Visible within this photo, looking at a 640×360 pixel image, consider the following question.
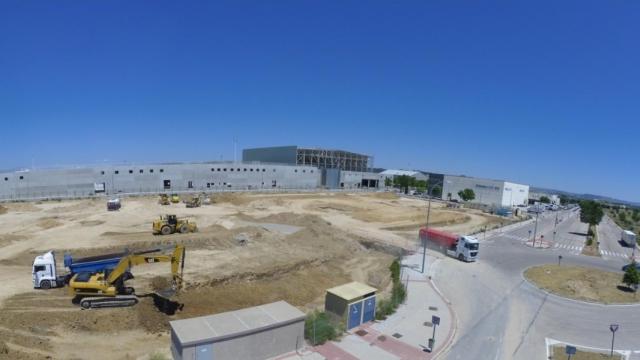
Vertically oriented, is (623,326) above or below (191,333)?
below

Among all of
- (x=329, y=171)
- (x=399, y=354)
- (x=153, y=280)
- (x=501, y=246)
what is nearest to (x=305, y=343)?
(x=399, y=354)

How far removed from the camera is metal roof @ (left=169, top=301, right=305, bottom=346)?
46.8 ft

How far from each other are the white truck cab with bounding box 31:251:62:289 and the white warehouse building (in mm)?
104709

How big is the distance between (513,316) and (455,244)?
1570 cm

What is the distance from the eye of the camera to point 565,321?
2334 centimetres

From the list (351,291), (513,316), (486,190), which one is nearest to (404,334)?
(351,291)

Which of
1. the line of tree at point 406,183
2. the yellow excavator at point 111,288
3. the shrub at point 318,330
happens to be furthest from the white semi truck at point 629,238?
the yellow excavator at point 111,288

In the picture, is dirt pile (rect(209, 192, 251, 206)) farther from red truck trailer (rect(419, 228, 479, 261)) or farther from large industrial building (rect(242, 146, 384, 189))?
red truck trailer (rect(419, 228, 479, 261))

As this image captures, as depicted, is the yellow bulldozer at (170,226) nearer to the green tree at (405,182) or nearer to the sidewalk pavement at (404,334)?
the sidewalk pavement at (404,334)

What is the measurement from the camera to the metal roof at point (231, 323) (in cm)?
1427

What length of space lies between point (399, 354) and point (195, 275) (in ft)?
53.8

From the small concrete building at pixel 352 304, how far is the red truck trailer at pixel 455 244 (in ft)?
54.4

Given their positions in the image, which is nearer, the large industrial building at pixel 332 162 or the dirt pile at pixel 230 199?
the dirt pile at pixel 230 199

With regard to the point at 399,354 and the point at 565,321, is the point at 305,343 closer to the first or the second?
the point at 399,354
